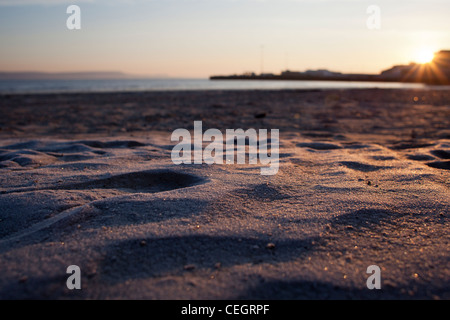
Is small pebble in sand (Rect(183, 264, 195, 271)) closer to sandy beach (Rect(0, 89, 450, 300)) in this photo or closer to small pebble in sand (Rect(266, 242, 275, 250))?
sandy beach (Rect(0, 89, 450, 300))

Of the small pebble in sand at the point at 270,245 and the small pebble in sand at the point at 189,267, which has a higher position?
the small pebble in sand at the point at 270,245

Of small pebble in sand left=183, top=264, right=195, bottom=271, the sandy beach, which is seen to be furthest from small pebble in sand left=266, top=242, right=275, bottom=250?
small pebble in sand left=183, top=264, right=195, bottom=271

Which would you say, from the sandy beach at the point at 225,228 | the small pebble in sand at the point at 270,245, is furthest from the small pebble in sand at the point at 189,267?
the small pebble in sand at the point at 270,245

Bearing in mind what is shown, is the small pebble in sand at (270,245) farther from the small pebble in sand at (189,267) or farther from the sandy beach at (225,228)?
the small pebble in sand at (189,267)

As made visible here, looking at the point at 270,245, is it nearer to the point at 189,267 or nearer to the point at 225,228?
the point at 225,228

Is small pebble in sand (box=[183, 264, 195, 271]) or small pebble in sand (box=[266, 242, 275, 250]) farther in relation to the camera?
small pebble in sand (box=[266, 242, 275, 250])

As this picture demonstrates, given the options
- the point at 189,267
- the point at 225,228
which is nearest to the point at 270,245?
the point at 225,228

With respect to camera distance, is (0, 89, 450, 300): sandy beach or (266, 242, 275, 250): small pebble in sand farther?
(266, 242, 275, 250): small pebble in sand

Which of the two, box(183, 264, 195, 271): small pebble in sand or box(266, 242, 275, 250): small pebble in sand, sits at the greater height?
box(266, 242, 275, 250): small pebble in sand

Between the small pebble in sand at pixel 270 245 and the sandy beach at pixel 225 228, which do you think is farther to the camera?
the small pebble in sand at pixel 270 245

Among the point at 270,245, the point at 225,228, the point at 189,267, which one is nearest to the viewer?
the point at 189,267
